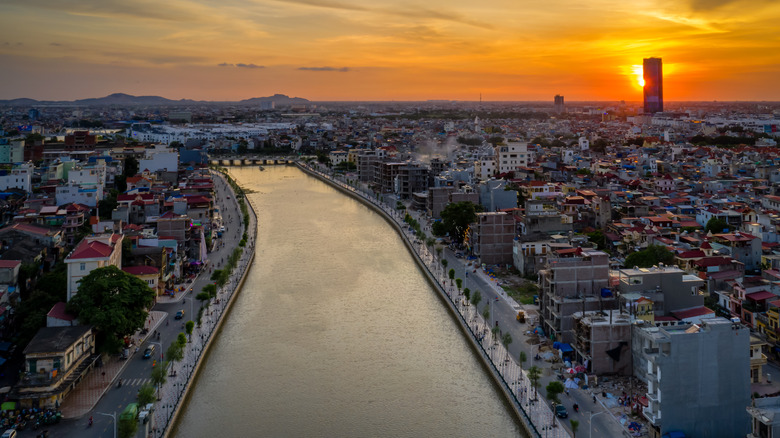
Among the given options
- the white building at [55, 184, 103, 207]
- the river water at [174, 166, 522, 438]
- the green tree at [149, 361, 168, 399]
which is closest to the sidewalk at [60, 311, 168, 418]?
the green tree at [149, 361, 168, 399]

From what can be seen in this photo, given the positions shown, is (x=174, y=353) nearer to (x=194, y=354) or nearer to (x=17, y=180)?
(x=194, y=354)

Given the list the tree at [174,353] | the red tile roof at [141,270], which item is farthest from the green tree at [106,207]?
the tree at [174,353]

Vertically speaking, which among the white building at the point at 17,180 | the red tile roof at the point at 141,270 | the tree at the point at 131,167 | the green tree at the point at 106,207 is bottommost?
the red tile roof at the point at 141,270

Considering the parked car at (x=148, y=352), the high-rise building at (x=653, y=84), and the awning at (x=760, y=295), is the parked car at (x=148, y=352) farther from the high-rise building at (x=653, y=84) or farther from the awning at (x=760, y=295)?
the high-rise building at (x=653, y=84)

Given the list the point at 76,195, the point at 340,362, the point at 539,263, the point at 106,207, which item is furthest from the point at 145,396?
the point at 76,195

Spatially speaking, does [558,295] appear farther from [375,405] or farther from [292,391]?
[292,391]
